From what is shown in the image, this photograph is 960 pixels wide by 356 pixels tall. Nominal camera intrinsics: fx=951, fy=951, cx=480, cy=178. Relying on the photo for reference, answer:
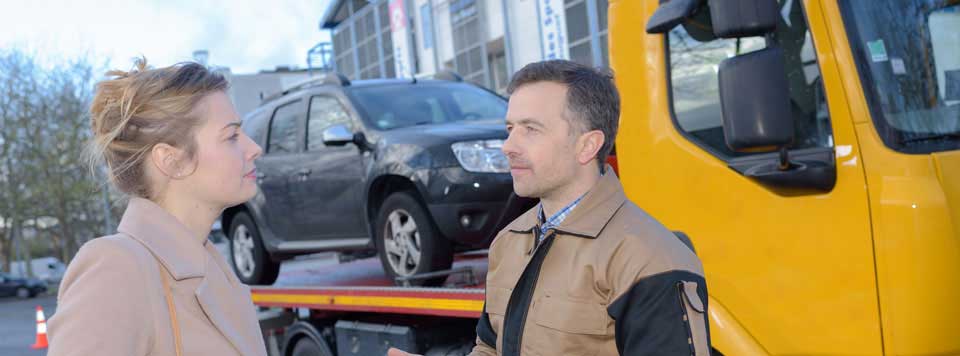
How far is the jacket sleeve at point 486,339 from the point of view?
2.48 m

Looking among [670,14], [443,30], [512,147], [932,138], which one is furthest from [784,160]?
[443,30]

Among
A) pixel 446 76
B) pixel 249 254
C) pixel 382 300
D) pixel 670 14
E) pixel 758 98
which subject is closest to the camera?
pixel 758 98

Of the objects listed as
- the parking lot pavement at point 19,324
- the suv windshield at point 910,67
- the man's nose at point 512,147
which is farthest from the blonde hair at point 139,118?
the parking lot pavement at point 19,324

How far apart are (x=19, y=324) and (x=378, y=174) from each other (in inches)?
818

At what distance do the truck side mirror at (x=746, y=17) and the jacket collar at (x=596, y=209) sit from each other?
0.94 meters

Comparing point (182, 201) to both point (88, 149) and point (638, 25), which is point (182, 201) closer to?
point (88, 149)

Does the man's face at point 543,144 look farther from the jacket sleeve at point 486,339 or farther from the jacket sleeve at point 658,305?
the jacket sleeve at point 486,339

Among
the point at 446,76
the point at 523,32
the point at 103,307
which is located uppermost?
the point at 523,32

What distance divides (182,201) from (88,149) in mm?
239

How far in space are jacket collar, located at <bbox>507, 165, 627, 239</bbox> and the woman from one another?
0.74 meters

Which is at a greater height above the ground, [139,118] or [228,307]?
[139,118]

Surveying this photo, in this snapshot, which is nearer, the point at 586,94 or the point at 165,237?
the point at 165,237

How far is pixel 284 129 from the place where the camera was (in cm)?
636

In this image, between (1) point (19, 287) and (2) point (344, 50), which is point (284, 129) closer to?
(2) point (344, 50)
